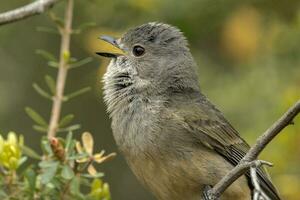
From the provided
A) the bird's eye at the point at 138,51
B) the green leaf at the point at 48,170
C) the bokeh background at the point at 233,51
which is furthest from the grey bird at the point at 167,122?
the green leaf at the point at 48,170

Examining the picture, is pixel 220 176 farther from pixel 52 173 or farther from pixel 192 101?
pixel 52 173

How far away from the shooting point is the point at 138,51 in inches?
268

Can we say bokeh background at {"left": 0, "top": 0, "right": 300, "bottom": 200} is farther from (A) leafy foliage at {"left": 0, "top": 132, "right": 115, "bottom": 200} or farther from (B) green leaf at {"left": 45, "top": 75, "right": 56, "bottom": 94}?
(A) leafy foliage at {"left": 0, "top": 132, "right": 115, "bottom": 200}

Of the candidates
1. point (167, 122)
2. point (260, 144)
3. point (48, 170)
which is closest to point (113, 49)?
point (167, 122)

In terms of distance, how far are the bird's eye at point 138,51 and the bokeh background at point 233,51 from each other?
0.58 metres

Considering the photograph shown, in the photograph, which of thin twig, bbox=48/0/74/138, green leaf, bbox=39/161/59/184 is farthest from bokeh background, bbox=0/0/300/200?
green leaf, bbox=39/161/59/184

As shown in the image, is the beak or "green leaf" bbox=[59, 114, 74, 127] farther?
the beak

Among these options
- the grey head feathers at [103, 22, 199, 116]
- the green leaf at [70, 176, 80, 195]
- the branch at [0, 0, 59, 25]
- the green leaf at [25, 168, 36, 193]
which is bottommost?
the green leaf at [70, 176, 80, 195]

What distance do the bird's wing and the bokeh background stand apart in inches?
20.4

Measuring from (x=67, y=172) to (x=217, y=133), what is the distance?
1.61 m

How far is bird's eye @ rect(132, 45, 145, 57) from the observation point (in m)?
6.79

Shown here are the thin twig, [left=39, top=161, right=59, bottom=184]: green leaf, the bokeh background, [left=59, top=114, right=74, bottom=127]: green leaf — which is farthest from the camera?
the bokeh background

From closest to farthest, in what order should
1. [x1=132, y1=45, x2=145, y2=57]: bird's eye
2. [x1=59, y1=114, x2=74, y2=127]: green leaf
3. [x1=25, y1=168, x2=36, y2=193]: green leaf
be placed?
[x1=25, y1=168, x2=36, y2=193]: green leaf
[x1=59, y1=114, x2=74, y2=127]: green leaf
[x1=132, y1=45, x2=145, y2=57]: bird's eye

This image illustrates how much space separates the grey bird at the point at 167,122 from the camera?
19.1ft
